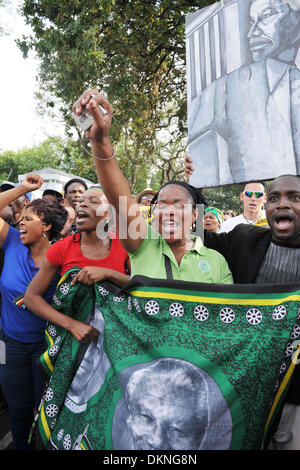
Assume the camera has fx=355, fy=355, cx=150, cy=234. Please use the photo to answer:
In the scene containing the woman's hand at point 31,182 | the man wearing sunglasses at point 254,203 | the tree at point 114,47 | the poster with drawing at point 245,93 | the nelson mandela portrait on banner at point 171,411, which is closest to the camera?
the nelson mandela portrait on banner at point 171,411

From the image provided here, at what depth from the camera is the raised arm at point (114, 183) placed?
171cm

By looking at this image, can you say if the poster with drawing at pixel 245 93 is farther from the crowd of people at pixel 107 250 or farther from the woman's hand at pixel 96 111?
the woman's hand at pixel 96 111

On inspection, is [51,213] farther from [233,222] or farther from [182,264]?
[233,222]

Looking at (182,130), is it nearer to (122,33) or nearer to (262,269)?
(122,33)

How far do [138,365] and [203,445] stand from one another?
42 cm

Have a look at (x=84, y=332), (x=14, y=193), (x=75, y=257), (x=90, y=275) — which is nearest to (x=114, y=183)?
(x=90, y=275)

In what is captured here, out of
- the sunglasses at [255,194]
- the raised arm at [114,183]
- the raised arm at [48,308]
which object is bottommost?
the raised arm at [48,308]

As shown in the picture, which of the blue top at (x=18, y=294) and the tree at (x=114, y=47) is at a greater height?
the tree at (x=114, y=47)

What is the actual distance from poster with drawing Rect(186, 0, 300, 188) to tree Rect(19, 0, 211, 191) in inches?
119

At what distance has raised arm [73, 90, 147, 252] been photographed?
171 centimetres

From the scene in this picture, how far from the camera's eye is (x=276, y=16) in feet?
13.0

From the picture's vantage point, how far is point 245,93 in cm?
421

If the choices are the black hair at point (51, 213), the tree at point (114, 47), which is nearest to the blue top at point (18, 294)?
the black hair at point (51, 213)

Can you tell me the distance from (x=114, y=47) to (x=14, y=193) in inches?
277
